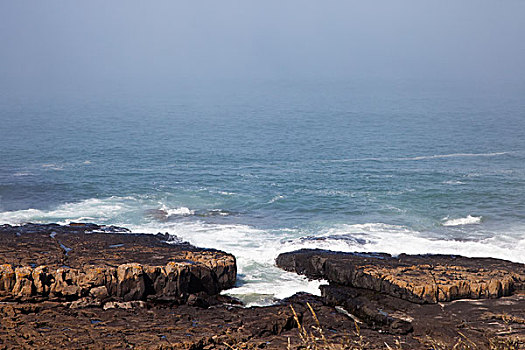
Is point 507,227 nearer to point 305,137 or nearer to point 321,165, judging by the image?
point 321,165

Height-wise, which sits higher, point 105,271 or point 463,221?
point 105,271

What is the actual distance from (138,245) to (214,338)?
12.8m

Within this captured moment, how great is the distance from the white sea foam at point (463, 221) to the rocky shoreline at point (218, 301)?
11.9 metres

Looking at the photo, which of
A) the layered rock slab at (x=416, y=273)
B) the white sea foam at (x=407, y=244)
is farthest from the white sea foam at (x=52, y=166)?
the layered rock slab at (x=416, y=273)

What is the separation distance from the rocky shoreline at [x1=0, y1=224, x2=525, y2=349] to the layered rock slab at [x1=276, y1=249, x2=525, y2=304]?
6 centimetres

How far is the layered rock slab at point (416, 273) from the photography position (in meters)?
31.5

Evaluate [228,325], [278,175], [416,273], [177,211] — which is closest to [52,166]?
[177,211]

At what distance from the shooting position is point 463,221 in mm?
49500

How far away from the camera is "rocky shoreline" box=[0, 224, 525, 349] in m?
26.9

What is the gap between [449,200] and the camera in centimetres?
5503

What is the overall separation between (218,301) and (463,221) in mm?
25792

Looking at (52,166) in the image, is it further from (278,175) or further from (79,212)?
(278,175)

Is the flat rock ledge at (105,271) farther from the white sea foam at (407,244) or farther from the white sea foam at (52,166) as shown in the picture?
the white sea foam at (52,166)

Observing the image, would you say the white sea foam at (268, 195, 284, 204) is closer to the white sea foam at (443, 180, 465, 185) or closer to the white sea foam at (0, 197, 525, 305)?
the white sea foam at (0, 197, 525, 305)
